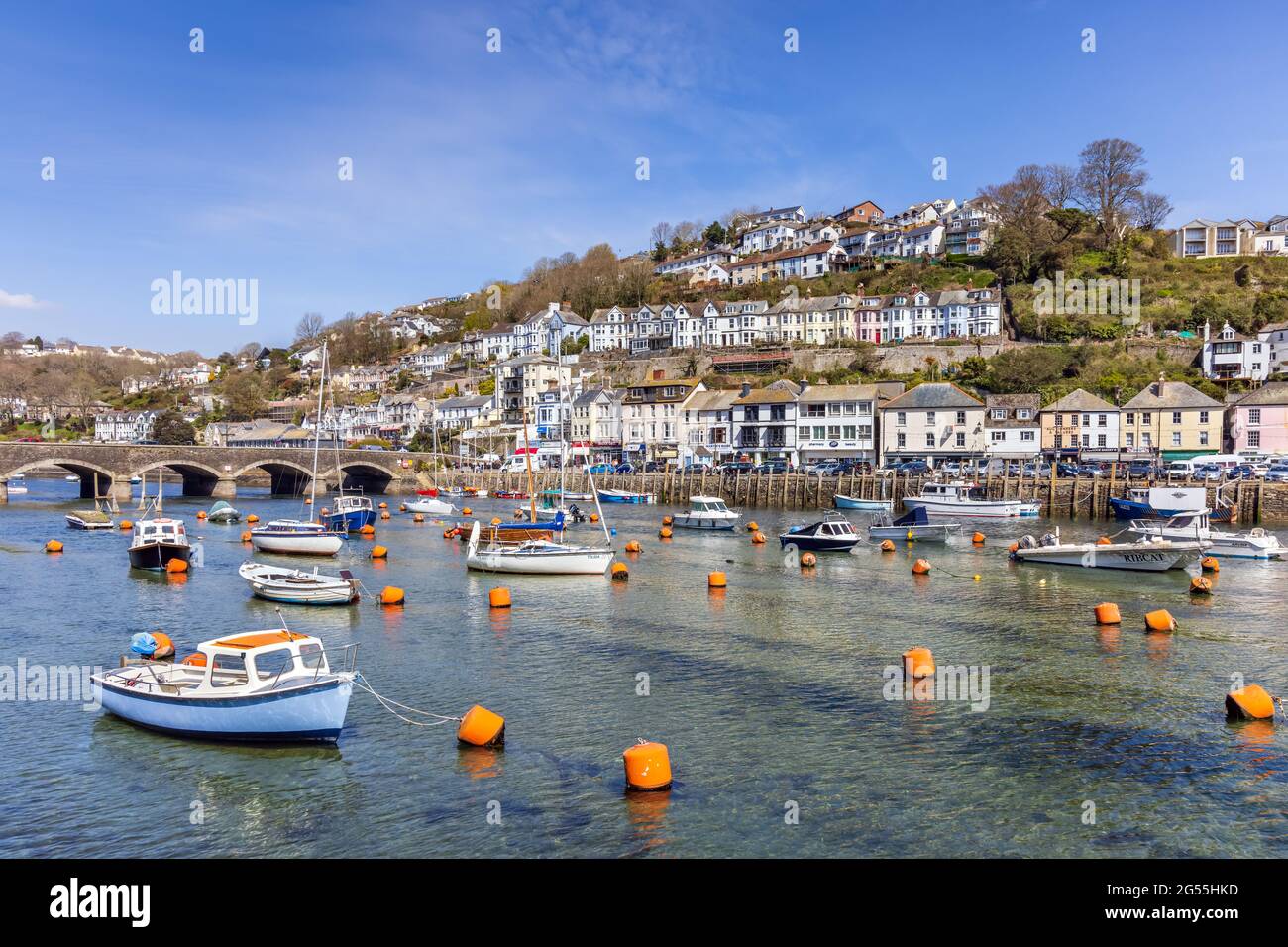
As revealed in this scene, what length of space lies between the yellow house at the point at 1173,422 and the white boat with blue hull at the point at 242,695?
92993 millimetres

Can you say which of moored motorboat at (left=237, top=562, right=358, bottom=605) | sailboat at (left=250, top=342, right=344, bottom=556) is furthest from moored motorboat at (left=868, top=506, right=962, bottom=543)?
moored motorboat at (left=237, top=562, right=358, bottom=605)

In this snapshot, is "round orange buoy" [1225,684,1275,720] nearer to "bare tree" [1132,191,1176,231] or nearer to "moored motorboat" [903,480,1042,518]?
"moored motorboat" [903,480,1042,518]

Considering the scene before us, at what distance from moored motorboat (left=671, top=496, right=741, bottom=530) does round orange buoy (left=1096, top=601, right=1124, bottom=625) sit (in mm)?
35075

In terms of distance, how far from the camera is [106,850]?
1590 centimetres

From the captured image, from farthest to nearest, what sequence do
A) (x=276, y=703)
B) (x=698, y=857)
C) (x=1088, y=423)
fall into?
(x=1088, y=423) < (x=276, y=703) < (x=698, y=857)

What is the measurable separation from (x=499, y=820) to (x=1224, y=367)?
11510 cm

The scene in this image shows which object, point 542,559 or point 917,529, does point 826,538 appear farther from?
point 542,559

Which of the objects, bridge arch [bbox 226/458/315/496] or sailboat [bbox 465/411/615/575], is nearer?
sailboat [bbox 465/411/615/575]

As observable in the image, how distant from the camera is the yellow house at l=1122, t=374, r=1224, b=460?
90.1m

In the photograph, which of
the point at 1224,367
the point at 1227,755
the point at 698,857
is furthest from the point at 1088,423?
the point at 698,857

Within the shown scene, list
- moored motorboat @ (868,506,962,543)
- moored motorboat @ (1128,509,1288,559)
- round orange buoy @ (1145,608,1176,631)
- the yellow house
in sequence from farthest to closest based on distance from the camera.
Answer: the yellow house
moored motorboat @ (868,506,962,543)
moored motorboat @ (1128,509,1288,559)
round orange buoy @ (1145,608,1176,631)

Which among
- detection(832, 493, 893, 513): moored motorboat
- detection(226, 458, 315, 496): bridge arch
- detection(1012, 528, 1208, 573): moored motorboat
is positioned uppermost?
detection(226, 458, 315, 496): bridge arch
